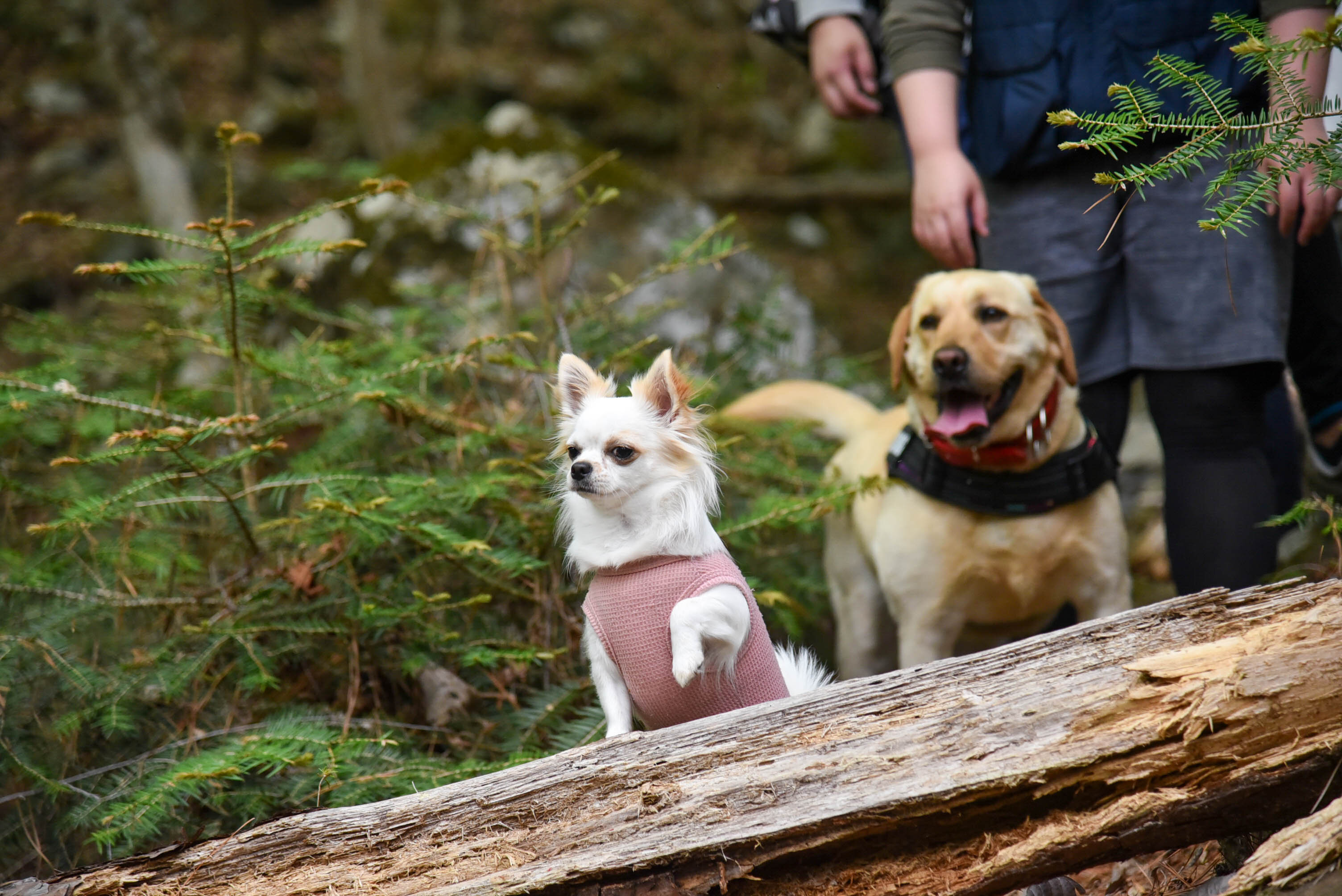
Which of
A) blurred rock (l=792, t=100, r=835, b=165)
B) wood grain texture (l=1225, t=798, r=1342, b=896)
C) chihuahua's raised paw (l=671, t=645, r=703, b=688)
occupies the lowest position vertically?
wood grain texture (l=1225, t=798, r=1342, b=896)

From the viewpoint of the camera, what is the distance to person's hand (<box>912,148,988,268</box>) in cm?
289

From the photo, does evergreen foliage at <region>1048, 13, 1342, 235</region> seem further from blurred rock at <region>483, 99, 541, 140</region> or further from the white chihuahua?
blurred rock at <region>483, 99, 541, 140</region>

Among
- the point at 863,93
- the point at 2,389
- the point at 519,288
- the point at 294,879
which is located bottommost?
the point at 294,879

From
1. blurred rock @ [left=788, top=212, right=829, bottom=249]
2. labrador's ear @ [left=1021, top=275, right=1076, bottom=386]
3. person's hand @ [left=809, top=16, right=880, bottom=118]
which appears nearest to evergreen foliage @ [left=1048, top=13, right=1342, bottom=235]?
labrador's ear @ [left=1021, top=275, right=1076, bottom=386]

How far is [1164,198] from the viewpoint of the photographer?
2771mm

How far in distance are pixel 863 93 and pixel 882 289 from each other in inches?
253

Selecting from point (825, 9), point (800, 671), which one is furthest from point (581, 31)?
point (800, 671)

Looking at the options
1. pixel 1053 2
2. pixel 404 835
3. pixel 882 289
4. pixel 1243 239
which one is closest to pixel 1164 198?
pixel 1243 239

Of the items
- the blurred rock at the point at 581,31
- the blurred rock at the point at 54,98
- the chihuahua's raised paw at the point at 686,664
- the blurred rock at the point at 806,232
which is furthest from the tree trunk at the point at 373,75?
the chihuahua's raised paw at the point at 686,664

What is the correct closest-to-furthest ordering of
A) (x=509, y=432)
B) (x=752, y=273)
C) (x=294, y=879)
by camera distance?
(x=294, y=879) < (x=509, y=432) < (x=752, y=273)

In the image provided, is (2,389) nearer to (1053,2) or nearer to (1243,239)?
(1053,2)

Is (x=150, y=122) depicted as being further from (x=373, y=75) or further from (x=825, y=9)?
(x=825, y=9)

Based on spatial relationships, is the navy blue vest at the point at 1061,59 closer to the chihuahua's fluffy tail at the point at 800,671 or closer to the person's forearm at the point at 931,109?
the person's forearm at the point at 931,109

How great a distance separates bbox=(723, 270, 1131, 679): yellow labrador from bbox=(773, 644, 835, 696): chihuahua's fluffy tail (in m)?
0.40
